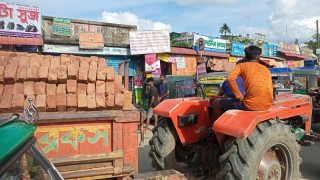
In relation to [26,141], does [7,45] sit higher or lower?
higher

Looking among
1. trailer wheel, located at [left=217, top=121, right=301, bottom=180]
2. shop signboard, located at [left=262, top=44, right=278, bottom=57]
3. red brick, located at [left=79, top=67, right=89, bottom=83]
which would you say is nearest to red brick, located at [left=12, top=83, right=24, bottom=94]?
red brick, located at [left=79, top=67, right=89, bottom=83]

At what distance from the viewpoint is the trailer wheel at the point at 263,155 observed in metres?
3.45

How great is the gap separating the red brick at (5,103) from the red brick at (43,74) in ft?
1.12

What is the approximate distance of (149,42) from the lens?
46.4 ft

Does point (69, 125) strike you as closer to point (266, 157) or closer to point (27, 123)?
point (27, 123)

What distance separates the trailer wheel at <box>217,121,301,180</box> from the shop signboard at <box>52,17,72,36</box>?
10.5m

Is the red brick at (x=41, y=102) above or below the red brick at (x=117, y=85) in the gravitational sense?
below

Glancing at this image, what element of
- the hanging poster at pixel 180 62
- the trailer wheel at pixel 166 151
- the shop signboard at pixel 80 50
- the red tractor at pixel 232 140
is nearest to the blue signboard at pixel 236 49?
the hanging poster at pixel 180 62

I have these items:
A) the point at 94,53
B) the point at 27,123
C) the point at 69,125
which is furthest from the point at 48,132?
the point at 94,53

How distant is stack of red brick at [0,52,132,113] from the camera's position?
2957 mm

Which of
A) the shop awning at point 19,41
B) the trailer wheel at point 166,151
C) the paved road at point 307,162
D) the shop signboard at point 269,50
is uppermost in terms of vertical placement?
the shop signboard at point 269,50

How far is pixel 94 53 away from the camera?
511 inches

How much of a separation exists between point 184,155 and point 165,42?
407 inches

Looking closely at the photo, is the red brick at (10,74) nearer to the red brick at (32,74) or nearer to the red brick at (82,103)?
the red brick at (32,74)
